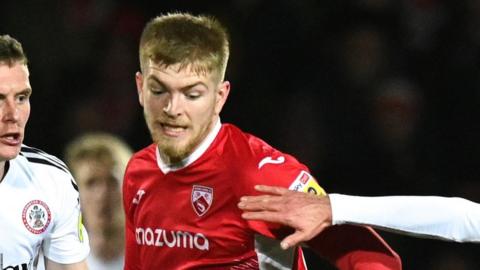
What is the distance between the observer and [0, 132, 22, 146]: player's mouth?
383cm

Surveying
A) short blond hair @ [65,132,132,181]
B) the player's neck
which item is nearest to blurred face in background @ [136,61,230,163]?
the player's neck

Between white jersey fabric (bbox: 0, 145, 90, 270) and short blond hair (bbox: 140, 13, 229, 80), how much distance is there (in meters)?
0.61

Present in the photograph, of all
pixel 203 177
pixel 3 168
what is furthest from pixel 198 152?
pixel 3 168

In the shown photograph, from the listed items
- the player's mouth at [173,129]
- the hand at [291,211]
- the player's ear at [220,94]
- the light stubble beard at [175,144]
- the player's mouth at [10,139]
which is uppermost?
the player's mouth at [10,139]

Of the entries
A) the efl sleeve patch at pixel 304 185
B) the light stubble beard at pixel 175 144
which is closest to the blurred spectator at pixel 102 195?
the light stubble beard at pixel 175 144

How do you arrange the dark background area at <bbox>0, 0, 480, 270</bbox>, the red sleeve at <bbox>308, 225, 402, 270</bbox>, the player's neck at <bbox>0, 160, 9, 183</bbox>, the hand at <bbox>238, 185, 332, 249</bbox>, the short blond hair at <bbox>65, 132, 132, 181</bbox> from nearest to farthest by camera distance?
the hand at <bbox>238, 185, 332, 249</bbox> → the red sleeve at <bbox>308, 225, 402, 270</bbox> → the player's neck at <bbox>0, 160, 9, 183</bbox> → the short blond hair at <bbox>65, 132, 132, 181</bbox> → the dark background area at <bbox>0, 0, 480, 270</bbox>

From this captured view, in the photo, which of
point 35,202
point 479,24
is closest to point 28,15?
point 479,24

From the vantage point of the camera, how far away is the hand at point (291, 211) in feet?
11.2

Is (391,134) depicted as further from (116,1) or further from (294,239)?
(294,239)

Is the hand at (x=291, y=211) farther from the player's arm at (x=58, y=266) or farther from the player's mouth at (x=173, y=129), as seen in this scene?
the player's arm at (x=58, y=266)

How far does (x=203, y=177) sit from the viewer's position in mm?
3830

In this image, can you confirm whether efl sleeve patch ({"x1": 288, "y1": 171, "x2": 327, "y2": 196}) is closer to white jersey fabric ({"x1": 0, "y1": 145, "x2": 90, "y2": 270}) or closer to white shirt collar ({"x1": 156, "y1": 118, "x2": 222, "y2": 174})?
white shirt collar ({"x1": 156, "y1": 118, "x2": 222, "y2": 174})

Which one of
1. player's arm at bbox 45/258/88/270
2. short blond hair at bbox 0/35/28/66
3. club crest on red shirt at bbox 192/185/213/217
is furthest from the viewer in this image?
player's arm at bbox 45/258/88/270

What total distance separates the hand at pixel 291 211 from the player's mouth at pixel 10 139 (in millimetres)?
887
